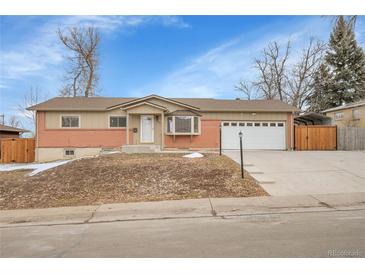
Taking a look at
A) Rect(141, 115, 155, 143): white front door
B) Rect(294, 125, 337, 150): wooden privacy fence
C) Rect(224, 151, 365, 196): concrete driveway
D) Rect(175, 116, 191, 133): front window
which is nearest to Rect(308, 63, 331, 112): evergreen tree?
Rect(294, 125, 337, 150): wooden privacy fence

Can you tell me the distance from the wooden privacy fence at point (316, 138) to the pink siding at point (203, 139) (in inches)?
225

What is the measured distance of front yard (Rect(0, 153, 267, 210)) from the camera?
9086 mm

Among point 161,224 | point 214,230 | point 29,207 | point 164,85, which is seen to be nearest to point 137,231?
point 161,224

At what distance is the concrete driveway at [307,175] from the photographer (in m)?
9.43

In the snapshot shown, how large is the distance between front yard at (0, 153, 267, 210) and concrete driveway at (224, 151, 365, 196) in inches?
29.0

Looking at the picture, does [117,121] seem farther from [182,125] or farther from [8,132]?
[8,132]

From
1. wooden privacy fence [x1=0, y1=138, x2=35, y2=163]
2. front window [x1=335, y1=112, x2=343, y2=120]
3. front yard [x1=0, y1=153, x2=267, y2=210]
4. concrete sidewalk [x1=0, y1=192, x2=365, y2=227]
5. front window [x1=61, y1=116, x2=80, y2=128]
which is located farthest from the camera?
front window [x1=335, y1=112, x2=343, y2=120]

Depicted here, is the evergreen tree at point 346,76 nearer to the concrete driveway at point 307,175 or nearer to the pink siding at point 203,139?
the pink siding at point 203,139

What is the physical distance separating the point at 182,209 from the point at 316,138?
1715cm

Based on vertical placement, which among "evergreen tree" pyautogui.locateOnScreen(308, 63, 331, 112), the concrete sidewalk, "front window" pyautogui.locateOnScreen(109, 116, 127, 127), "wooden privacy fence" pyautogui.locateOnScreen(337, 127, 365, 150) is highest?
"evergreen tree" pyautogui.locateOnScreen(308, 63, 331, 112)

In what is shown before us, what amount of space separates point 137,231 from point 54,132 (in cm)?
1772

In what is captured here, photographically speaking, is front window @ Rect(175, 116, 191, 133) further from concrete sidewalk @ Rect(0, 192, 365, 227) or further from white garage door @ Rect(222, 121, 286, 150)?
concrete sidewalk @ Rect(0, 192, 365, 227)

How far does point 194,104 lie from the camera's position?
2294cm

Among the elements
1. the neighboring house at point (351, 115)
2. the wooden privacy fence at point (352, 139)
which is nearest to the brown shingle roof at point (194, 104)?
the wooden privacy fence at point (352, 139)
